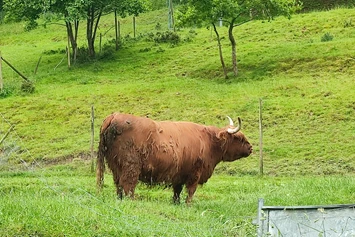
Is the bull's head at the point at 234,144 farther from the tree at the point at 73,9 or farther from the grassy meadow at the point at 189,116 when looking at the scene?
the tree at the point at 73,9

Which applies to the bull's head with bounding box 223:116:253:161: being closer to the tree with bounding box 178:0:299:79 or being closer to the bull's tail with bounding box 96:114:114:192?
the bull's tail with bounding box 96:114:114:192

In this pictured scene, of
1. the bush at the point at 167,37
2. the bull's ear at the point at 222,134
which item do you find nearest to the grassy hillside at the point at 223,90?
the bush at the point at 167,37

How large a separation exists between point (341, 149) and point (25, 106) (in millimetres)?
14911

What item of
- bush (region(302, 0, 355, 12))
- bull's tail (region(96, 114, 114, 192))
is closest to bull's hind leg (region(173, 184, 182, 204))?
bull's tail (region(96, 114, 114, 192))

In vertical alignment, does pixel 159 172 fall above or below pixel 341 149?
above

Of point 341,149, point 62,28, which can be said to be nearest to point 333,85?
point 341,149

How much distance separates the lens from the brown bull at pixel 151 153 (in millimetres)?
11961

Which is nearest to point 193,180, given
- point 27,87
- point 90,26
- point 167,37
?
point 27,87

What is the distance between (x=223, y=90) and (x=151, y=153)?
17.9m

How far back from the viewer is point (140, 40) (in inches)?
1665

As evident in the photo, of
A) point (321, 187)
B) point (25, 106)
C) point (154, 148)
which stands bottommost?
point (25, 106)

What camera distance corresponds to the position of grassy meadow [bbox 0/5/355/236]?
908 cm

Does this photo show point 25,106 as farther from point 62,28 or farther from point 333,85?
point 62,28

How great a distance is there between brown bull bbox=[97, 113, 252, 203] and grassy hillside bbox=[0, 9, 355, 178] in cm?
776
